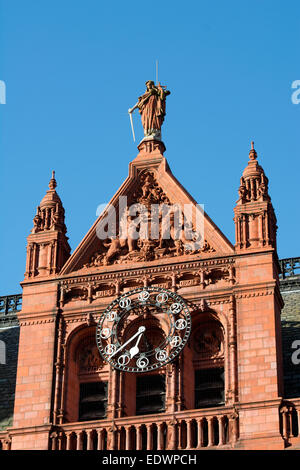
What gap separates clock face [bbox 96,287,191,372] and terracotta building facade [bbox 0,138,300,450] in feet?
1.05

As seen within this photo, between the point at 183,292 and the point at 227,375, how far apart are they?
3.29 m

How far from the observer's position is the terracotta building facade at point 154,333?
4538cm

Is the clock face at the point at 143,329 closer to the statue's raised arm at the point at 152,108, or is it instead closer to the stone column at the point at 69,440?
the stone column at the point at 69,440

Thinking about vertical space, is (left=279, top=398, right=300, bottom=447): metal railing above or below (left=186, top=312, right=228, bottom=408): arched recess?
below

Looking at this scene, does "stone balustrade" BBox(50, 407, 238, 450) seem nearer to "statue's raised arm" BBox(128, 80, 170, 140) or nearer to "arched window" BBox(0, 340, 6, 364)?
"arched window" BBox(0, 340, 6, 364)

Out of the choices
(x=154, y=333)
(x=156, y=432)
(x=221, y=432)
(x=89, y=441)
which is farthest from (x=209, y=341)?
(x=89, y=441)

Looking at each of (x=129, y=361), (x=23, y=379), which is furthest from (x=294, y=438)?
(x=23, y=379)

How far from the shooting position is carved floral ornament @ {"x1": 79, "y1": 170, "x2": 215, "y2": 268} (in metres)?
49.2

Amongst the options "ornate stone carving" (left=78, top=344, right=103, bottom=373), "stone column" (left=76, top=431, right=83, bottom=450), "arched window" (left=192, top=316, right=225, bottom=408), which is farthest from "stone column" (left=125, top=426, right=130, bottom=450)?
"ornate stone carving" (left=78, top=344, right=103, bottom=373)

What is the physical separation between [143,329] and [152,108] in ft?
28.0

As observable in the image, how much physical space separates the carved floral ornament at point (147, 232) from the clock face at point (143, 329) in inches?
65.2

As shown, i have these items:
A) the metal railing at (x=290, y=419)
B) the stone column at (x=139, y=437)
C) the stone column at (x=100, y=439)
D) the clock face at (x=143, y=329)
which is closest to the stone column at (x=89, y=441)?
the stone column at (x=100, y=439)

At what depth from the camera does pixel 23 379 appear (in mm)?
48094
